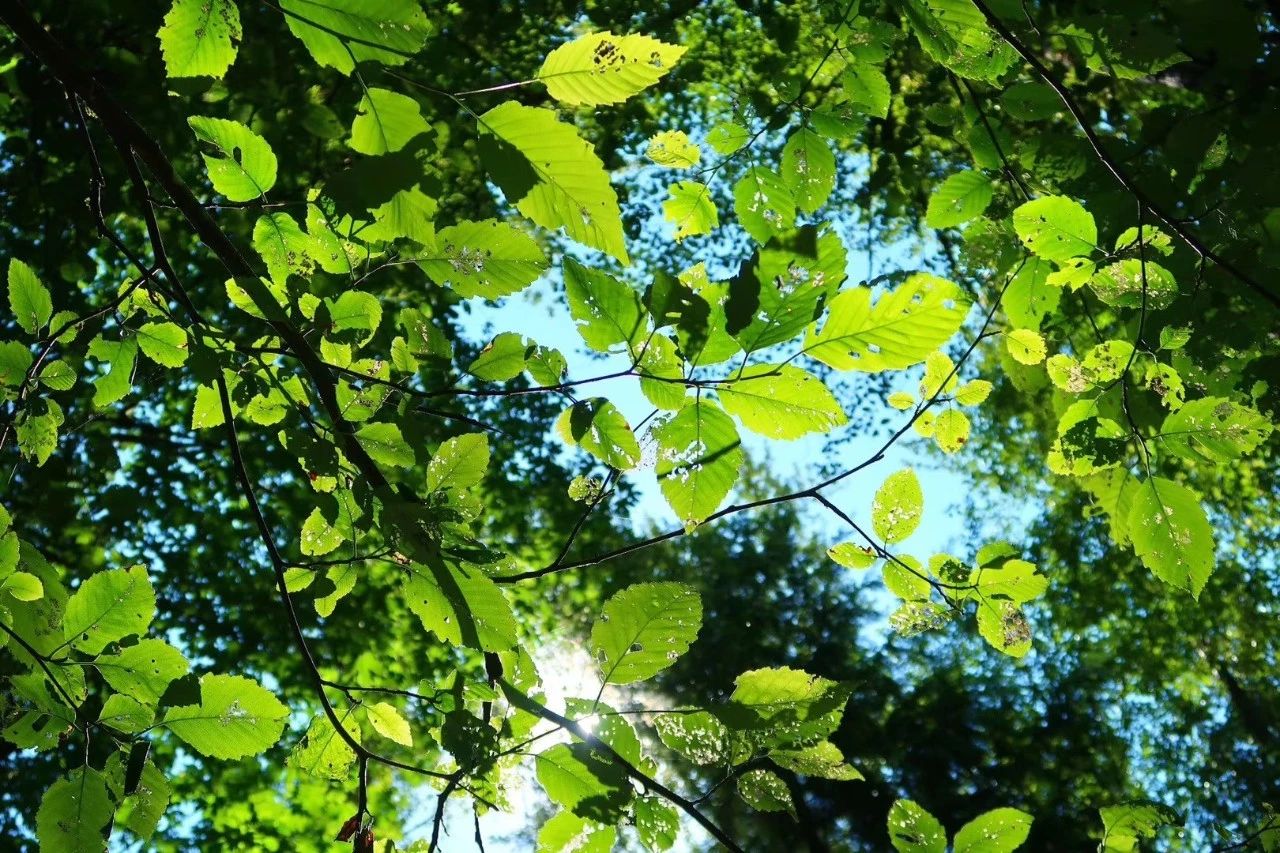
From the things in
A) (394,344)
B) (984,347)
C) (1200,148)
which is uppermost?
(984,347)

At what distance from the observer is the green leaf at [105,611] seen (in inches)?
41.6

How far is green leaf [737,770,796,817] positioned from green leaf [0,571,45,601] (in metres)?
0.92

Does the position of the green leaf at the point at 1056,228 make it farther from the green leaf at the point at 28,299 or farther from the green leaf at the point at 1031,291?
the green leaf at the point at 28,299

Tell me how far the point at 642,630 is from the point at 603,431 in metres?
0.23

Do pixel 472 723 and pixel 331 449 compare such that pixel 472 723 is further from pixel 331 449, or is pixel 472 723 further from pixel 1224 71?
pixel 1224 71

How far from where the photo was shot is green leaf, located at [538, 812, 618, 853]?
3.13 feet

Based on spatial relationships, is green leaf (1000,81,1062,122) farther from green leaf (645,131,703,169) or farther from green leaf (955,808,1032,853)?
green leaf (955,808,1032,853)

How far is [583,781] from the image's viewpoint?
93 cm

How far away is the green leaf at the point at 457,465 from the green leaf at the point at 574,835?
0.42 m

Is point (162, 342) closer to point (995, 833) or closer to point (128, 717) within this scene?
point (128, 717)

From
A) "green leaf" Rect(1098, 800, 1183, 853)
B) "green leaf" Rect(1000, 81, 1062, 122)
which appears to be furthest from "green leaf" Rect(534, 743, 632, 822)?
"green leaf" Rect(1000, 81, 1062, 122)

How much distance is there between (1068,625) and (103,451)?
56.0 feet

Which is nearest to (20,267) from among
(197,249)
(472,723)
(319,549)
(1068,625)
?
(319,549)

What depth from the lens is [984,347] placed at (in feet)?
43.9
